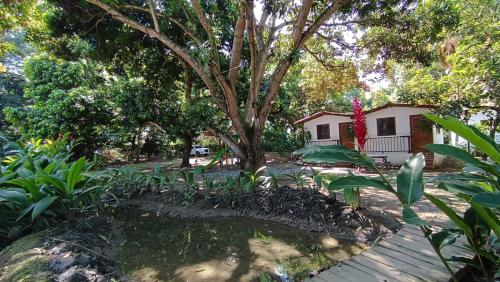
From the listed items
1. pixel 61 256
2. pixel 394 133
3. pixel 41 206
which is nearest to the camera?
pixel 61 256

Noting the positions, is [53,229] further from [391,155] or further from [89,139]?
[391,155]

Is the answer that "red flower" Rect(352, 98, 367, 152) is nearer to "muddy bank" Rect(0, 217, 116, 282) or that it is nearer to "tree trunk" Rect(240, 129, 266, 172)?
"muddy bank" Rect(0, 217, 116, 282)

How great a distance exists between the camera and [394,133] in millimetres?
11523

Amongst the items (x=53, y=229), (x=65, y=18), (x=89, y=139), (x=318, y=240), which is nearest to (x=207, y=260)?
(x=318, y=240)

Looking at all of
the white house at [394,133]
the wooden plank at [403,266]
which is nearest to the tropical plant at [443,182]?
the wooden plank at [403,266]

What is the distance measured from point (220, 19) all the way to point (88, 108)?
7297 mm

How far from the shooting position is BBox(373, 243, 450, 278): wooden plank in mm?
2236

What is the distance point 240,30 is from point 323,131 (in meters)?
9.19

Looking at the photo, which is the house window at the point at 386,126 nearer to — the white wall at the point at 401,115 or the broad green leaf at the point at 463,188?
the white wall at the point at 401,115

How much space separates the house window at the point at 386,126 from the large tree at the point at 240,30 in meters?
5.39

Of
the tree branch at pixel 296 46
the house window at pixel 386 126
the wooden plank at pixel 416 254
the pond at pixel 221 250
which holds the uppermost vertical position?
the tree branch at pixel 296 46

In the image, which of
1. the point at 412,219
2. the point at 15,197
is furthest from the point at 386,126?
the point at 15,197

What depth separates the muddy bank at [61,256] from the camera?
7.20ft

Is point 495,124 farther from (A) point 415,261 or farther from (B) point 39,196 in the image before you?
(B) point 39,196
